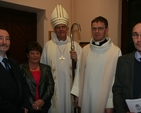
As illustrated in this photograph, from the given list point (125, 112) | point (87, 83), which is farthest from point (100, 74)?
point (125, 112)

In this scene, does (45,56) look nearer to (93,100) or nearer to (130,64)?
(93,100)

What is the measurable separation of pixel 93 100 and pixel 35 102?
26.2 inches

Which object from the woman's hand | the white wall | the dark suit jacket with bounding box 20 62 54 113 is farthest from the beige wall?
the woman's hand

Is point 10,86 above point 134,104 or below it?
above

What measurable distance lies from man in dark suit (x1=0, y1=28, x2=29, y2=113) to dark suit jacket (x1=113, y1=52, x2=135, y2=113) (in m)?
0.90

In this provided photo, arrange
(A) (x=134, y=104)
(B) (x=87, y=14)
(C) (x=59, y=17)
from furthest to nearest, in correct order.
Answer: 1. (B) (x=87, y=14)
2. (C) (x=59, y=17)
3. (A) (x=134, y=104)

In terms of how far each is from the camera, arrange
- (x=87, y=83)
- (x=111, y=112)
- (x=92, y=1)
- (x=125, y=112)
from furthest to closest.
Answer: (x=92, y=1) → (x=87, y=83) → (x=111, y=112) → (x=125, y=112)

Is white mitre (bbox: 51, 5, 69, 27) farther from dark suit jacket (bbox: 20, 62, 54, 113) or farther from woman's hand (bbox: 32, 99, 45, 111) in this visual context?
woman's hand (bbox: 32, 99, 45, 111)

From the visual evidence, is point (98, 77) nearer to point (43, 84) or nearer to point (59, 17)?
point (43, 84)

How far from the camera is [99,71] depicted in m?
2.11

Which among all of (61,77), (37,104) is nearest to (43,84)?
(37,104)

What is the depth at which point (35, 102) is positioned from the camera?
6.95ft

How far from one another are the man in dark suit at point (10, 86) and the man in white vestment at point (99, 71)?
28.2 inches

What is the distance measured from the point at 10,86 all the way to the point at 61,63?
0.98 m
